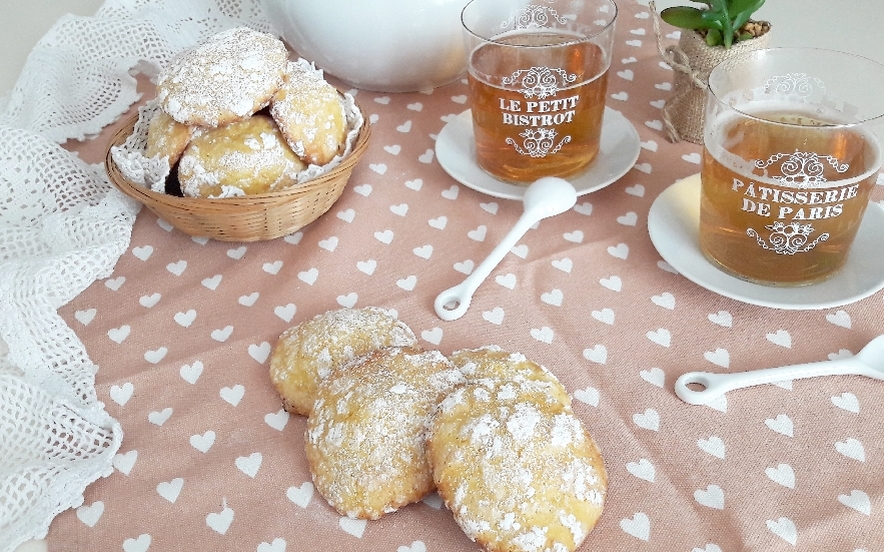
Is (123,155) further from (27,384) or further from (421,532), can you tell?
(421,532)

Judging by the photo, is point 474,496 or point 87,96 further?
point 87,96

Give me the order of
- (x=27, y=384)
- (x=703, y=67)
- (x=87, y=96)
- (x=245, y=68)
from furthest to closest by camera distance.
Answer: (x=87, y=96) → (x=703, y=67) → (x=245, y=68) → (x=27, y=384)

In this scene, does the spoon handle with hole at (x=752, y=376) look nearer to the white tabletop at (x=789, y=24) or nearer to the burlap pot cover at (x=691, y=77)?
the burlap pot cover at (x=691, y=77)

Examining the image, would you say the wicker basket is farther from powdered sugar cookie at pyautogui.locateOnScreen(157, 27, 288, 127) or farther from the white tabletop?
the white tabletop

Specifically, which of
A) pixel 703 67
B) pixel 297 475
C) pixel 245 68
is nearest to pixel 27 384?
pixel 297 475

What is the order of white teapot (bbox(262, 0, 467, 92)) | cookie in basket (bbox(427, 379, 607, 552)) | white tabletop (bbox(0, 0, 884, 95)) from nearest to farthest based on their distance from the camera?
cookie in basket (bbox(427, 379, 607, 552)), white teapot (bbox(262, 0, 467, 92)), white tabletop (bbox(0, 0, 884, 95))

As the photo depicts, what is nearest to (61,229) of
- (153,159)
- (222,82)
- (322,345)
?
(153,159)

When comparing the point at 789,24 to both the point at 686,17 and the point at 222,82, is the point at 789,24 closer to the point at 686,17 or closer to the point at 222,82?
the point at 686,17

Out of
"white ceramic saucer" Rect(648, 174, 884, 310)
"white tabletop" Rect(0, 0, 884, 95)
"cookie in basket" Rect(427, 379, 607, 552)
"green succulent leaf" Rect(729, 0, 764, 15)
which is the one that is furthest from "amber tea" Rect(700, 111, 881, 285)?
"white tabletop" Rect(0, 0, 884, 95)
